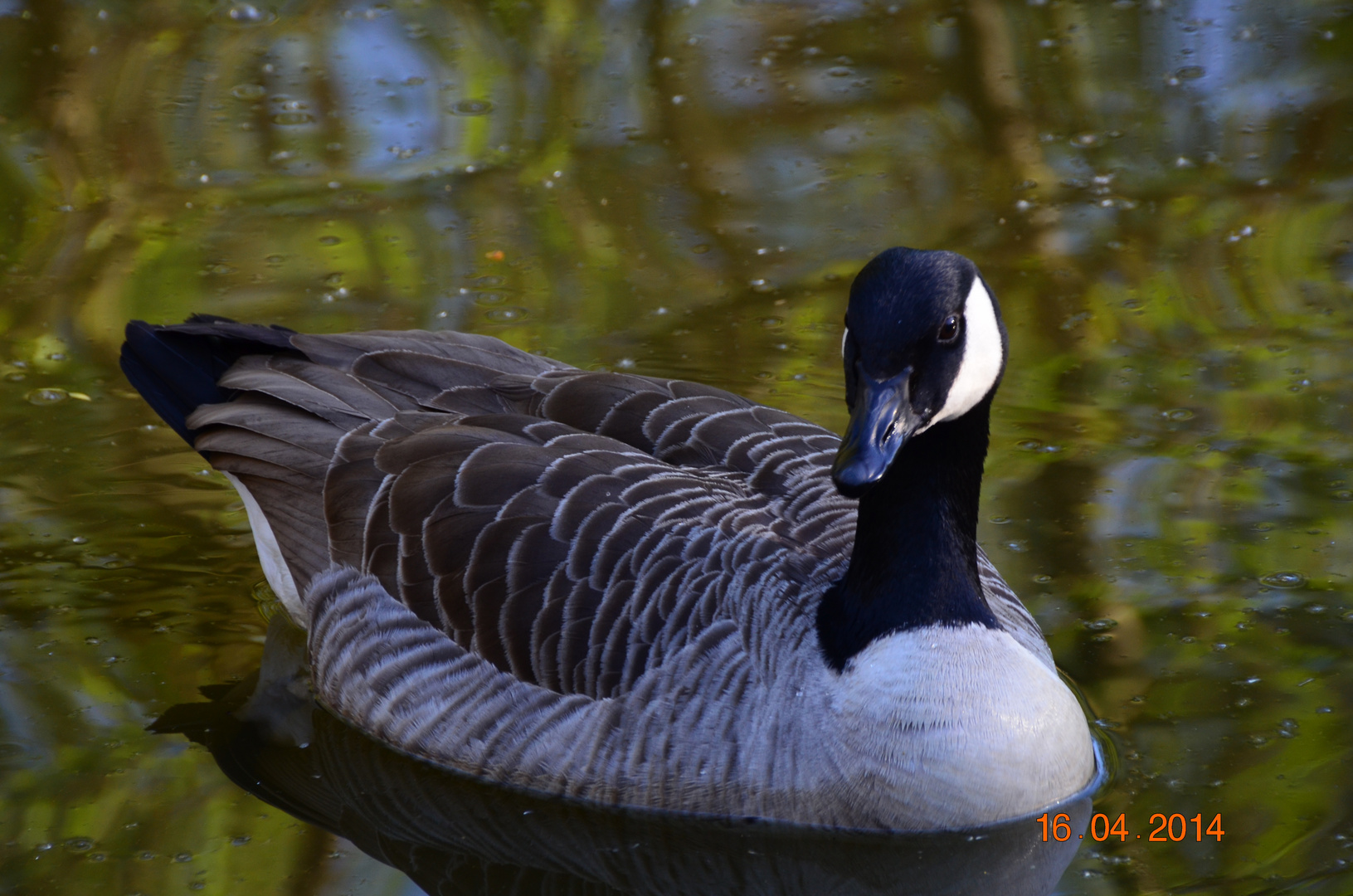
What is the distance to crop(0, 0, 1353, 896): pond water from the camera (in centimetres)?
524

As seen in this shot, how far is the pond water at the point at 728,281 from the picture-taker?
206 inches

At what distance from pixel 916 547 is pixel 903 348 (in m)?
0.71

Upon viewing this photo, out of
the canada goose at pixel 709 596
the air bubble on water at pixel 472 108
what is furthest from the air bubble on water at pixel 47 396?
the air bubble on water at pixel 472 108

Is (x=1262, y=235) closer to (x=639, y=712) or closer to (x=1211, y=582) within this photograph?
(x=1211, y=582)

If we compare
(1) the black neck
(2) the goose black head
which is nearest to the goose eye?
(2) the goose black head

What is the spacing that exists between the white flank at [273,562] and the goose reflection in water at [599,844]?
63 cm

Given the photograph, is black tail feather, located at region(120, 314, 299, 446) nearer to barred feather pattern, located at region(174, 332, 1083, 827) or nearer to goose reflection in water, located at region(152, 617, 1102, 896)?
barred feather pattern, located at region(174, 332, 1083, 827)

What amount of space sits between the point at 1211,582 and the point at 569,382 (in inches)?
104

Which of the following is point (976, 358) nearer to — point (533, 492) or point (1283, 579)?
point (533, 492)
